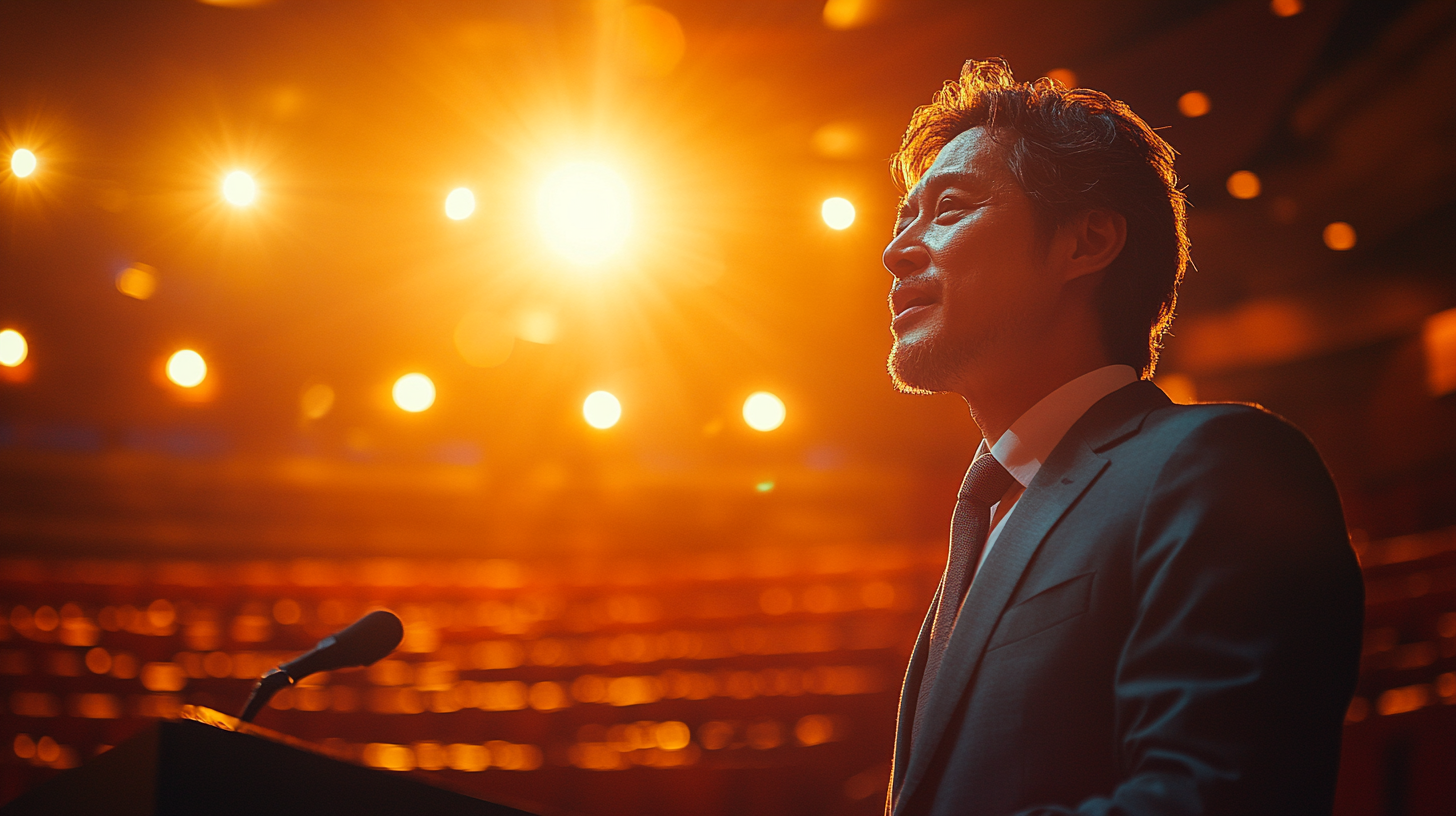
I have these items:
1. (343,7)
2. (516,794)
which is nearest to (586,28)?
(343,7)

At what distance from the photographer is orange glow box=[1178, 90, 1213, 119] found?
2.95 metres

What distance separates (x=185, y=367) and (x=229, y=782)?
5231 millimetres

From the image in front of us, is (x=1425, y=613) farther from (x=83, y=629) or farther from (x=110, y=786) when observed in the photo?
(x=83, y=629)

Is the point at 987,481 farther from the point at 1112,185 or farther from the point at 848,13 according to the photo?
the point at 848,13

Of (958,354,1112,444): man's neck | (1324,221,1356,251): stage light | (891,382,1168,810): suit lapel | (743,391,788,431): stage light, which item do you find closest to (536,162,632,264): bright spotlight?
(743,391,788,431): stage light

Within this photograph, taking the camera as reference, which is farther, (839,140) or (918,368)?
(839,140)

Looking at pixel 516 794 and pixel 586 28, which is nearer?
pixel 586 28

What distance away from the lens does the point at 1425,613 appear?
10.9ft

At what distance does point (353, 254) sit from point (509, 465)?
3010mm

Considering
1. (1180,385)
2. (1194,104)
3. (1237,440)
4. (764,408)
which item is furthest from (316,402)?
(1237,440)

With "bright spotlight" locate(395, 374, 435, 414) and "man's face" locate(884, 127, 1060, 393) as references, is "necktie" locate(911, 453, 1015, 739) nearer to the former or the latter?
"man's face" locate(884, 127, 1060, 393)

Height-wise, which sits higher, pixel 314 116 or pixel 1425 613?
pixel 314 116

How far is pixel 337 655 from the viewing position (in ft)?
3.15

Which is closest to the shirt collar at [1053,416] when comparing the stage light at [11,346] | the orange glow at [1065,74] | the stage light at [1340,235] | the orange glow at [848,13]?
the orange glow at [848,13]
